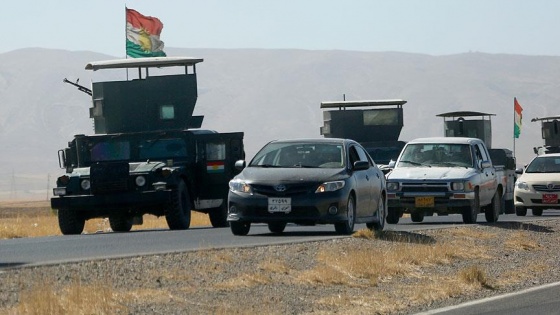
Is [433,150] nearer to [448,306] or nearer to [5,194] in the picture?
[448,306]

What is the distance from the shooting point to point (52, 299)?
13.6m

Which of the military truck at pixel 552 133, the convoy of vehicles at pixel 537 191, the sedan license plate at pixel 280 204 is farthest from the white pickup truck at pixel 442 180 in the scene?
the military truck at pixel 552 133

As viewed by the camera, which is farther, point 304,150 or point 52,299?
point 304,150

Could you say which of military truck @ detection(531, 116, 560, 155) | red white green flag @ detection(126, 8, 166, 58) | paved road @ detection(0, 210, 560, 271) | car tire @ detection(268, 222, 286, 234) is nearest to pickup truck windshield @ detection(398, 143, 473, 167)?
paved road @ detection(0, 210, 560, 271)

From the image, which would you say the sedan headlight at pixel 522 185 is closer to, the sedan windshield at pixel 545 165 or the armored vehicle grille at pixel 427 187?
the sedan windshield at pixel 545 165

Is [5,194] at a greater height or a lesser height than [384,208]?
lesser

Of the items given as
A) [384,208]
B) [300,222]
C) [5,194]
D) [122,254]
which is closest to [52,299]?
[122,254]

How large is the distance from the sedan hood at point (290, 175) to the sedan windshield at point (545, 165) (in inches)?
648

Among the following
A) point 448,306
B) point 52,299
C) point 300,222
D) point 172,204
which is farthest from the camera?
point 172,204

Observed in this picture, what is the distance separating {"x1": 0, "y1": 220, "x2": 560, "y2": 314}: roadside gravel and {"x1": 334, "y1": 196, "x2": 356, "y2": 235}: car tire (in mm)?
751

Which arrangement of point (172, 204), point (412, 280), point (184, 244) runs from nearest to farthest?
point (412, 280) < point (184, 244) < point (172, 204)

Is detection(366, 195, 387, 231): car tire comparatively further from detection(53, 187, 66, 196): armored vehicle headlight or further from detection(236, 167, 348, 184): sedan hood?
detection(53, 187, 66, 196): armored vehicle headlight

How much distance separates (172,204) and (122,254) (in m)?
8.93

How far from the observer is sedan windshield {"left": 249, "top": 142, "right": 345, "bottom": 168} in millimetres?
24250
